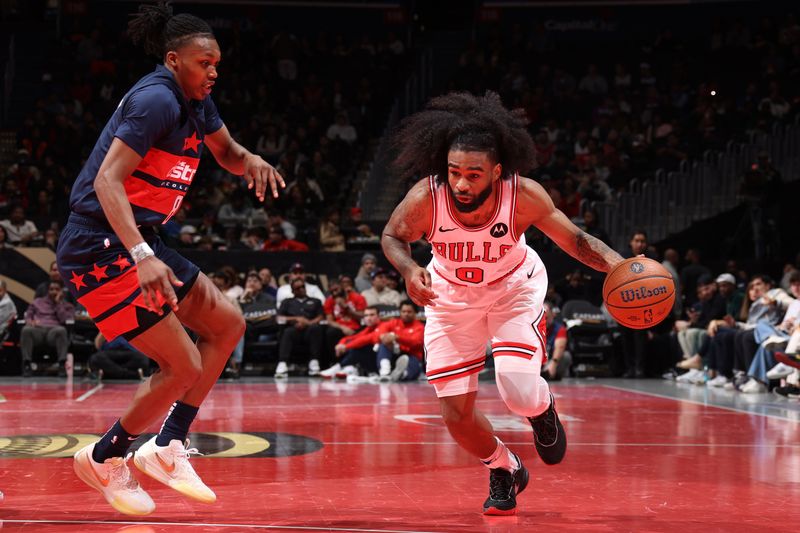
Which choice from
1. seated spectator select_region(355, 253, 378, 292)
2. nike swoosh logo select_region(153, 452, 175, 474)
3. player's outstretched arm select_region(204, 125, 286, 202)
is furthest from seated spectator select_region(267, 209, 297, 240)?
nike swoosh logo select_region(153, 452, 175, 474)

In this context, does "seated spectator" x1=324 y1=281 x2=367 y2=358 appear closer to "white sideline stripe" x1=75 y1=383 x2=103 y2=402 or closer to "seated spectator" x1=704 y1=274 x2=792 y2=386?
"white sideline stripe" x1=75 y1=383 x2=103 y2=402

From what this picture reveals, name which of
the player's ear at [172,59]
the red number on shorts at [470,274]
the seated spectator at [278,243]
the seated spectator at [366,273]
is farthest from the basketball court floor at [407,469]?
the seated spectator at [278,243]

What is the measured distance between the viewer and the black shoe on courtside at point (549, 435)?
484 centimetres

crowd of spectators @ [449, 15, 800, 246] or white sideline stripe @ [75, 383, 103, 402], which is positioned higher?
crowd of spectators @ [449, 15, 800, 246]

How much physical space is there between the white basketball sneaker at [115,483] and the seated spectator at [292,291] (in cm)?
878

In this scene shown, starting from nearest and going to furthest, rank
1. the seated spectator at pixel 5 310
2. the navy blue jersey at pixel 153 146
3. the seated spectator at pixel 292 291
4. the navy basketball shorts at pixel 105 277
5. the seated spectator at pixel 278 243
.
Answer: the navy blue jersey at pixel 153 146, the navy basketball shorts at pixel 105 277, the seated spectator at pixel 5 310, the seated spectator at pixel 292 291, the seated spectator at pixel 278 243

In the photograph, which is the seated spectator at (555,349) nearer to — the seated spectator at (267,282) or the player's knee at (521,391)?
the seated spectator at (267,282)

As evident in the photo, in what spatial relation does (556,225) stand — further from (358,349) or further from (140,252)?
(358,349)

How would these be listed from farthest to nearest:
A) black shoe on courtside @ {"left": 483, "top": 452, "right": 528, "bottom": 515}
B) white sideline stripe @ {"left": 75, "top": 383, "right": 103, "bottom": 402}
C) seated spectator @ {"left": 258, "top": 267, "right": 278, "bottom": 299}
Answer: seated spectator @ {"left": 258, "top": 267, "right": 278, "bottom": 299} < white sideline stripe @ {"left": 75, "top": 383, "right": 103, "bottom": 402} < black shoe on courtside @ {"left": 483, "top": 452, "right": 528, "bottom": 515}

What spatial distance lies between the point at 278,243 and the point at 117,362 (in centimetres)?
296

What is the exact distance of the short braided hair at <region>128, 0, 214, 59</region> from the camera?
169 inches

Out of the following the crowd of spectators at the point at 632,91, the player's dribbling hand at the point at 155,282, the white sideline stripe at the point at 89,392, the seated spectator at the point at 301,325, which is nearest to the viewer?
the player's dribbling hand at the point at 155,282

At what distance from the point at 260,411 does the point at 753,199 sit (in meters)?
9.49

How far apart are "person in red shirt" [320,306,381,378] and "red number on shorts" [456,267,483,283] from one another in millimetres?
7922
